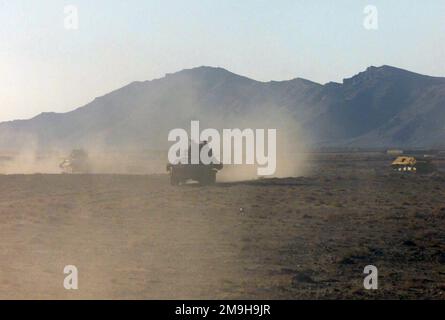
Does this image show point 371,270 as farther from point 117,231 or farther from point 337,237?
point 117,231

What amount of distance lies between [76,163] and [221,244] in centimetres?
3849

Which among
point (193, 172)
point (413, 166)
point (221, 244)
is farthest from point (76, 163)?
point (221, 244)

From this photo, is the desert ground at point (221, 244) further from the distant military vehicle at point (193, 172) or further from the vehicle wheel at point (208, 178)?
the vehicle wheel at point (208, 178)

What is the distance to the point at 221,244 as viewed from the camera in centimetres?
1608

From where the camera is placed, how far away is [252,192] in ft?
102

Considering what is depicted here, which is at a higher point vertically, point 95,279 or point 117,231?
point 117,231

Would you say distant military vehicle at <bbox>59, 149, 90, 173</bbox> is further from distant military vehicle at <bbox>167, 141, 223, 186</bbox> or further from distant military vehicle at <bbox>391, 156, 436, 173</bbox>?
distant military vehicle at <bbox>391, 156, 436, 173</bbox>

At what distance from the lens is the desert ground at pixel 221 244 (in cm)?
1125

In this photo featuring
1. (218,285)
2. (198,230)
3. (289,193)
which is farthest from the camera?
(289,193)

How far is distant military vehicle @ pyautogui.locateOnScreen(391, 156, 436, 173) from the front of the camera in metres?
53.4

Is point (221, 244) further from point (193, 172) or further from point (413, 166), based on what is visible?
point (413, 166)
